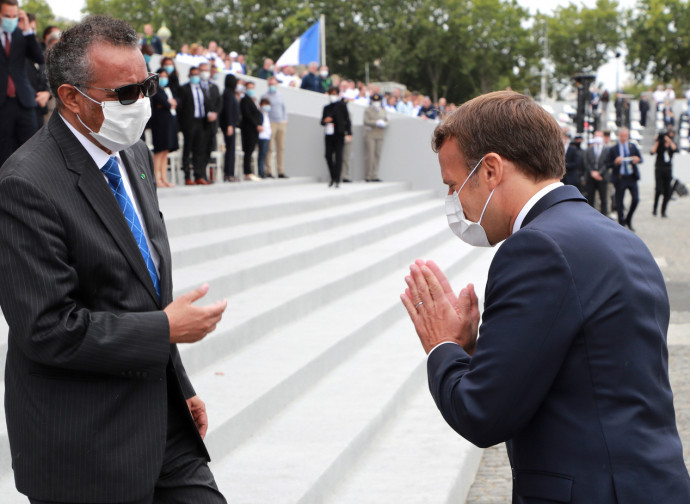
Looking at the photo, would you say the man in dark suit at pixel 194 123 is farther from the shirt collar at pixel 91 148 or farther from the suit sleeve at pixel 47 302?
the suit sleeve at pixel 47 302

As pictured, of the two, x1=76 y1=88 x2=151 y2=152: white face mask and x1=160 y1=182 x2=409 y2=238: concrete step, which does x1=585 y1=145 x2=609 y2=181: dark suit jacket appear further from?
x1=76 y1=88 x2=151 y2=152: white face mask

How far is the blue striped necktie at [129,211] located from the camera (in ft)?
7.62

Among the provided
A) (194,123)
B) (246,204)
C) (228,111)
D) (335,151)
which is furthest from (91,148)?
(335,151)

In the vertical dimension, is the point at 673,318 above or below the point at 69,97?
below

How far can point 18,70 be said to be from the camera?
7641 millimetres

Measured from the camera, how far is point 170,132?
505 inches

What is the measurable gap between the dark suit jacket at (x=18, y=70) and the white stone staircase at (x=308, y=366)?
5.51 feet

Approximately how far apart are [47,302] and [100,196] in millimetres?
314

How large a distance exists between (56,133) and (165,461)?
0.91m

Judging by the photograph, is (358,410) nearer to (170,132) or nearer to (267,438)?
(267,438)

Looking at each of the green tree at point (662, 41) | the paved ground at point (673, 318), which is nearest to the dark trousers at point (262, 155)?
the paved ground at point (673, 318)

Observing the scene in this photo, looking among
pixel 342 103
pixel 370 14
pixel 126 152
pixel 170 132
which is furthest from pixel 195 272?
pixel 370 14

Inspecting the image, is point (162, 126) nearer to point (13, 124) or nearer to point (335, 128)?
point (13, 124)

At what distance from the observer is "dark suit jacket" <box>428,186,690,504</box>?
1.73 meters
